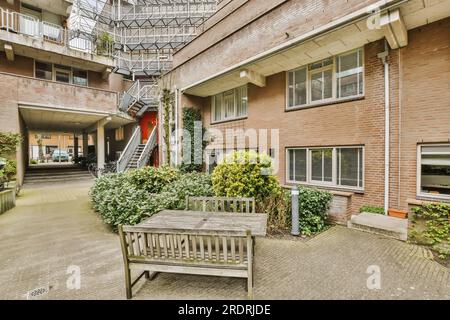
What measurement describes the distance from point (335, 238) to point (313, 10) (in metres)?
6.12

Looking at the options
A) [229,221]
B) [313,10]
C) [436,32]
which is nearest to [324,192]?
[229,221]

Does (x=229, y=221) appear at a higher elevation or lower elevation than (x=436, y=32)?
lower

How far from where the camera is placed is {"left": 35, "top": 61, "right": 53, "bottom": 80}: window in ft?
50.9

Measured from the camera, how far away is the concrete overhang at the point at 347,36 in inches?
201

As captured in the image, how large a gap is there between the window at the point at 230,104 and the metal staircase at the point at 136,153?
5.94 m

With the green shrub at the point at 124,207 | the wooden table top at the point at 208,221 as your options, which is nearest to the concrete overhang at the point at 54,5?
the green shrub at the point at 124,207

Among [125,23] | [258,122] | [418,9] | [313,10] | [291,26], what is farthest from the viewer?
[125,23]

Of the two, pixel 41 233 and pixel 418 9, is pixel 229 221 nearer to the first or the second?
pixel 41 233

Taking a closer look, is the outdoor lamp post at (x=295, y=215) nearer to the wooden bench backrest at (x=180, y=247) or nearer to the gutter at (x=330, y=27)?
the wooden bench backrest at (x=180, y=247)

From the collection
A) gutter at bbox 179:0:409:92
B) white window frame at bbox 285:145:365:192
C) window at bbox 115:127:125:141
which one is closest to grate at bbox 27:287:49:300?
white window frame at bbox 285:145:365:192

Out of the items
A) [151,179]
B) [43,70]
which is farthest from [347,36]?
[43,70]

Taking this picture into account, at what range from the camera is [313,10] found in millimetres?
6453
